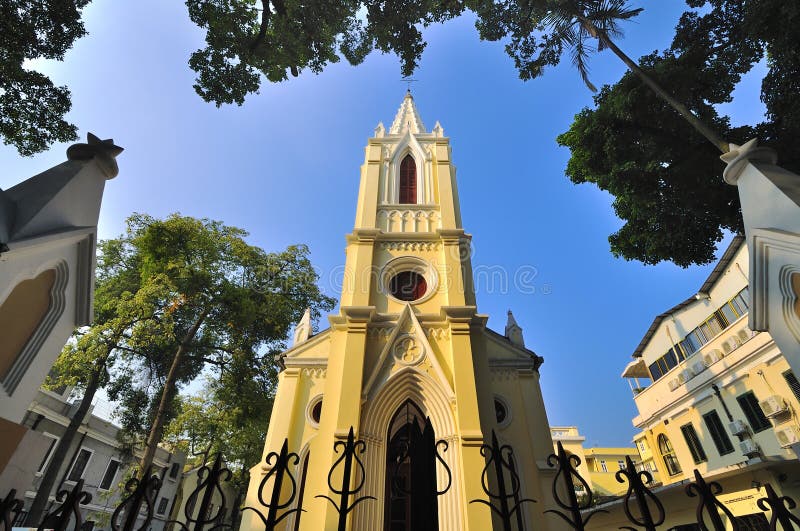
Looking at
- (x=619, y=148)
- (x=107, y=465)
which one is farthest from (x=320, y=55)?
(x=107, y=465)

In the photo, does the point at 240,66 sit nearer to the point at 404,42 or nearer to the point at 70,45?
the point at 70,45

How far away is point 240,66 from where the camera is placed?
9164mm

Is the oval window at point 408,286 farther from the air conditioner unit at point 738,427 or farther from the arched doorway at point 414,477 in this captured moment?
the air conditioner unit at point 738,427

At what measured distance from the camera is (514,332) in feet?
45.5

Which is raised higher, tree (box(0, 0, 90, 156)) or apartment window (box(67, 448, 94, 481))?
tree (box(0, 0, 90, 156))

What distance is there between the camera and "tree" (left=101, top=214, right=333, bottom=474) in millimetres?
14375

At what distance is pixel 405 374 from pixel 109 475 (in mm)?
20886

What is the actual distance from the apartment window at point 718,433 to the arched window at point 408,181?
13.6m

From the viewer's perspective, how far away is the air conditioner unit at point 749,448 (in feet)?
39.1

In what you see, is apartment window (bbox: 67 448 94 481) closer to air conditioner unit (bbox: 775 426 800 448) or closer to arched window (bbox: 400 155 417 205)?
arched window (bbox: 400 155 417 205)

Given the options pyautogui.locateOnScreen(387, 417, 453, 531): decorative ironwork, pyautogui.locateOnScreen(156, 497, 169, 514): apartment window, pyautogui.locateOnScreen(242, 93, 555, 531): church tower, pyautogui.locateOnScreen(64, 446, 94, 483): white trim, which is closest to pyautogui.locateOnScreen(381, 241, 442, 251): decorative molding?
pyautogui.locateOnScreen(242, 93, 555, 531): church tower

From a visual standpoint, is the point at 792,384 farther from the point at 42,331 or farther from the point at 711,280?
the point at 42,331

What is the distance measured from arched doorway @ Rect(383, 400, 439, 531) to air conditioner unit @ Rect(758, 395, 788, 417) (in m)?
10.3

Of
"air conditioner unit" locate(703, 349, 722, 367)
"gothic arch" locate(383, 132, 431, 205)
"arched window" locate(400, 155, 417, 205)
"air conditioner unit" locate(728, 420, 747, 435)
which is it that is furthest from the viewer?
"arched window" locate(400, 155, 417, 205)
